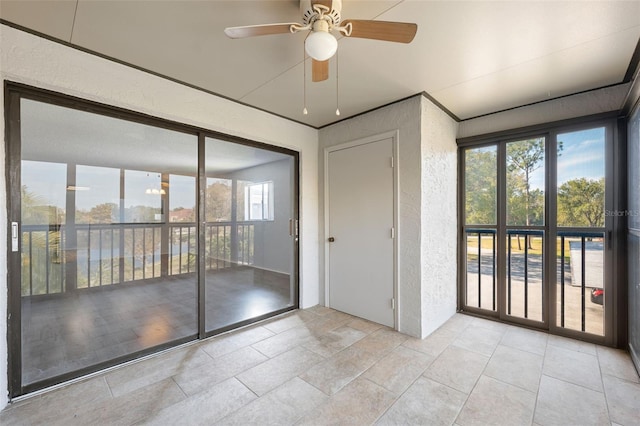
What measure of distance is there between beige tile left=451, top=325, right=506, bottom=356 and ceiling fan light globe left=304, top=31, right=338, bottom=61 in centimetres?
279

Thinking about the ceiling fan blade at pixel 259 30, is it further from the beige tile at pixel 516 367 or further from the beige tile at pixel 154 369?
the beige tile at pixel 516 367

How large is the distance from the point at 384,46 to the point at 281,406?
2.65 meters

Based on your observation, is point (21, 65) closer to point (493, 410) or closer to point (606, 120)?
point (493, 410)

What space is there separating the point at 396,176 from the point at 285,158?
4.92ft

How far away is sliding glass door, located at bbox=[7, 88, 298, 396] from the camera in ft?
6.40

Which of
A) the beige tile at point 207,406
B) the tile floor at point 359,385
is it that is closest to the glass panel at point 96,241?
the tile floor at point 359,385

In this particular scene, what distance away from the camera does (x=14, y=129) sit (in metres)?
1.87

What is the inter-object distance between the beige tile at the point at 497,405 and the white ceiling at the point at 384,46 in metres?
2.52

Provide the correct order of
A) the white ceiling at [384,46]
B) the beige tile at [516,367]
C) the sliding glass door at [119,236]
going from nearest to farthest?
the white ceiling at [384,46] → the sliding glass door at [119,236] → the beige tile at [516,367]

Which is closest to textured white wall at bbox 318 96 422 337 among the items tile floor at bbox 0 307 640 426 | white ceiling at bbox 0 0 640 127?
white ceiling at bbox 0 0 640 127

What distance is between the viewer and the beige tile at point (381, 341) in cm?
256

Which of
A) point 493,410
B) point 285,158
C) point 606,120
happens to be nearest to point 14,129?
point 285,158

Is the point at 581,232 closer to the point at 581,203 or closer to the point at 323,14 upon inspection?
the point at 581,203

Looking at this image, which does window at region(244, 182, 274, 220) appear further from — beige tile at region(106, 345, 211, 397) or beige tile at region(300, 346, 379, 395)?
beige tile at region(300, 346, 379, 395)
